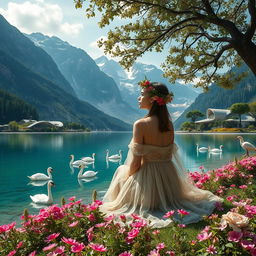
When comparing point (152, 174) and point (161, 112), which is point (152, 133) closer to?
point (161, 112)

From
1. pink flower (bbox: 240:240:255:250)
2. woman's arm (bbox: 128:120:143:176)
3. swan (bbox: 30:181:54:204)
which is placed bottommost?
swan (bbox: 30:181:54:204)

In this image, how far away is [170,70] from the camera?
1146cm

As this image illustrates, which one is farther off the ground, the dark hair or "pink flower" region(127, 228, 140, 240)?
the dark hair

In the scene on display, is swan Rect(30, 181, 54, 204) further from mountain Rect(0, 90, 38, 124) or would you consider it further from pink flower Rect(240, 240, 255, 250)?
mountain Rect(0, 90, 38, 124)

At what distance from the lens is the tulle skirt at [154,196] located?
4.89m

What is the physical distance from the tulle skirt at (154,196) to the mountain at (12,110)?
483 feet

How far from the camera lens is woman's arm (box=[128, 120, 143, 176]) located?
4938 millimetres

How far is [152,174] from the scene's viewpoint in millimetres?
5078

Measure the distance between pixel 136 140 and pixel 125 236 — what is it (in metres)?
2.06

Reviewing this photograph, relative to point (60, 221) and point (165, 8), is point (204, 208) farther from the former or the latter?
point (165, 8)

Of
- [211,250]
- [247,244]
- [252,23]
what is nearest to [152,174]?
[211,250]

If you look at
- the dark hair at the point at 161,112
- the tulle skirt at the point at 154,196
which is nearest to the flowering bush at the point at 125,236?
the tulle skirt at the point at 154,196

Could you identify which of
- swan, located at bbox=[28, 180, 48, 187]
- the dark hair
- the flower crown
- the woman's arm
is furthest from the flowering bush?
swan, located at bbox=[28, 180, 48, 187]

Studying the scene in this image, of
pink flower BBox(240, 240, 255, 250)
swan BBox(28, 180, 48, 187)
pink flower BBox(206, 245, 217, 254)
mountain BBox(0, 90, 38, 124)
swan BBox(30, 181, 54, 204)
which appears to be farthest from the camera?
mountain BBox(0, 90, 38, 124)
